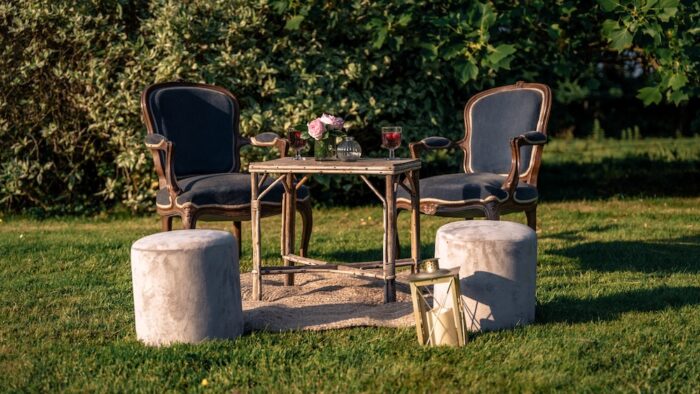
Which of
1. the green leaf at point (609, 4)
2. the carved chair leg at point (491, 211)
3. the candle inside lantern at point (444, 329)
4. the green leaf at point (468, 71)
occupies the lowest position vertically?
the candle inside lantern at point (444, 329)

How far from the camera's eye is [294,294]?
16.6 ft

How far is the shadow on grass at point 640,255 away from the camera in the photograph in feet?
18.8

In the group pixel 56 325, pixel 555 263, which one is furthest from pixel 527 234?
pixel 56 325

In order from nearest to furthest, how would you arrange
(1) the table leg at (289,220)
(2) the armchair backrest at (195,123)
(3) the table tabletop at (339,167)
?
1. (3) the table tabletop at (339,167)
2. (1) the table leg at (289,220)
3. (2) the armchair backrest at (195,123)

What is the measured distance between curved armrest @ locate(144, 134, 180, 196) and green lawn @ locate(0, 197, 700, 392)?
0.63 m

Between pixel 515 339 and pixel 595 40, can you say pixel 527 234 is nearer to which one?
pixel 515 339

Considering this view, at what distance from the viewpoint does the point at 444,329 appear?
3936mm

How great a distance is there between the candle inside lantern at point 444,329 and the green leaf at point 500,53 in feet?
12.6

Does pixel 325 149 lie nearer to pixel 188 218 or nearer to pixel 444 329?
pixel 188 218

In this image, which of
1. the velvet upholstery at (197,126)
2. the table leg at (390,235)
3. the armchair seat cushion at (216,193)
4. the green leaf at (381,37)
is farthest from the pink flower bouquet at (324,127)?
the green leaf at (381,37)

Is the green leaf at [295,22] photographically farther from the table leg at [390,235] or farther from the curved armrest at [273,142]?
the table leg at [390,235]

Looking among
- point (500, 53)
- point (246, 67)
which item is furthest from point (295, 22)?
point (500, 53)

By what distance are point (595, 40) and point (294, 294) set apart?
215 inches

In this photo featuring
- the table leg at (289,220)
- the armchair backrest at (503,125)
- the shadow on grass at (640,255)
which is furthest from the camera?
the armchair backrest at (503,125)
